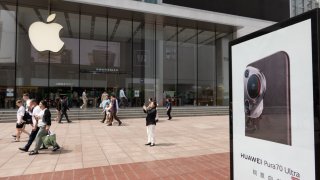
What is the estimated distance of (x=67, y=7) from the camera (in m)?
22.7

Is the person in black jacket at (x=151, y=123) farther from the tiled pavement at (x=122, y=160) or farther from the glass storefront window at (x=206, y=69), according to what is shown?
the glass storefront window at (x=206, y=69)

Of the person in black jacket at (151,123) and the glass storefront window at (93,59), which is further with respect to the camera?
the glass storefront window at (93,59)

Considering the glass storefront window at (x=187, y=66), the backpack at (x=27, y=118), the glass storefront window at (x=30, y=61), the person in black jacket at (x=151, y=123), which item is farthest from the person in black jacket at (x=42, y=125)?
the glass storefront window at (x=187, y=66)

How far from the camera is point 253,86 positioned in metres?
2.76

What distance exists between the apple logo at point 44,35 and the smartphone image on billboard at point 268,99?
22084mm

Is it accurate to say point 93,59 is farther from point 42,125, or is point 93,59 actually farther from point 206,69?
point 42,125

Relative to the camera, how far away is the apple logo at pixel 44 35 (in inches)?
872

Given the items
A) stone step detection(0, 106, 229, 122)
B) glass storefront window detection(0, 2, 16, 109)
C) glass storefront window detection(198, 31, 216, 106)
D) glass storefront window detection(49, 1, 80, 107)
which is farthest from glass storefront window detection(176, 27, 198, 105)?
glass storefront window detection(0, 2, 16, 109)

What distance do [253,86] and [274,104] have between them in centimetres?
36

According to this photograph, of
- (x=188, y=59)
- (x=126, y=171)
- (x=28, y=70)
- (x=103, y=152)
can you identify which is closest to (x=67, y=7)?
(x=28, y=70)

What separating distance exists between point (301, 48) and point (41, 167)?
6.52 meters

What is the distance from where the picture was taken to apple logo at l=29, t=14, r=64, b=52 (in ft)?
72.6

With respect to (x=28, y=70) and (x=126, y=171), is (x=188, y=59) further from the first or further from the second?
(x=126, y=171)

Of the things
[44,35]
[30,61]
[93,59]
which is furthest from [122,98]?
[30,61]
